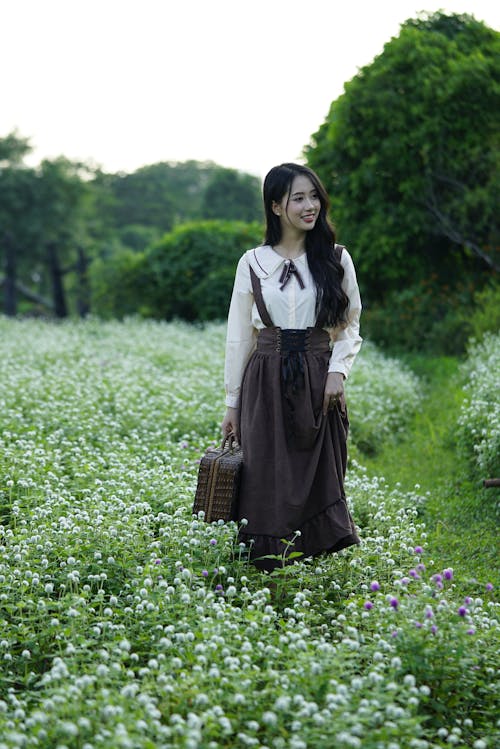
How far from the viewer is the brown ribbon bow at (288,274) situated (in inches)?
179

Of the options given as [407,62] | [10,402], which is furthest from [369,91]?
[10,402]

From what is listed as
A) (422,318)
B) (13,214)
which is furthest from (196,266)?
(13,214)

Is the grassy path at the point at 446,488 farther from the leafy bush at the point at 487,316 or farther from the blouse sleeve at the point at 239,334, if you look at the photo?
the leafy bush at the point at 487,316

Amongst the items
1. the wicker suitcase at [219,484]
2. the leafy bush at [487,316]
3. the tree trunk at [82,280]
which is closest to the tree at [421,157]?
the leafy bush at [487,316]

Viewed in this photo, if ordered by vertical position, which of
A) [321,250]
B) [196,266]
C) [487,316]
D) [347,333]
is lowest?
[487,316]

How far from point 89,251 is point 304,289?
38391 mm

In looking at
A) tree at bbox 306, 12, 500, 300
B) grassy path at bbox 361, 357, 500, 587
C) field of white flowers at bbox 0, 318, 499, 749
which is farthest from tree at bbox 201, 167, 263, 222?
field of white flowers at bbox 0, 318, 499, 749

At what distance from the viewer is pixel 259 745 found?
115 inches

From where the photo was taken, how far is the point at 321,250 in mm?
4613

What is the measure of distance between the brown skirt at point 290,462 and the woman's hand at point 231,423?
17 centimetres

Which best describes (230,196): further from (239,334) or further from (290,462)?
(290,462)

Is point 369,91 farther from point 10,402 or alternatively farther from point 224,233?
point 10,402

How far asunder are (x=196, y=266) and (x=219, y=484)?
58.3 ft

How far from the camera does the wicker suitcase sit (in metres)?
4.55
